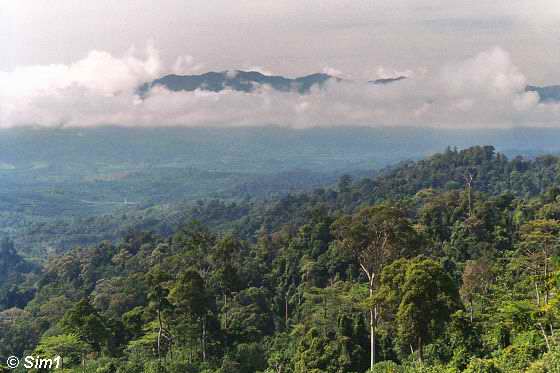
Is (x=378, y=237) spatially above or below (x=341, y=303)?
above

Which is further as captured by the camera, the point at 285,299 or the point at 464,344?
the point at 285,299

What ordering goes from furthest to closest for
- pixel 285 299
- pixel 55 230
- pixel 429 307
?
1. pixel 55 230
2. pixel 285 299
3. pixel 429 307

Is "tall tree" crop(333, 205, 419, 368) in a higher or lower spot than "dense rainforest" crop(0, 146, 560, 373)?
higher

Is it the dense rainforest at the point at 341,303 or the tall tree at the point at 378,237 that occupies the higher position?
the tall tree at the point at 378,237

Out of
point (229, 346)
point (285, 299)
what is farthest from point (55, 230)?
point (229, 346)

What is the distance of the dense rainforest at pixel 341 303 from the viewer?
16875 millimetres

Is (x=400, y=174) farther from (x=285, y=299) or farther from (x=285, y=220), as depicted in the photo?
(x=285, y=299)

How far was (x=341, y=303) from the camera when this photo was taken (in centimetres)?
2514

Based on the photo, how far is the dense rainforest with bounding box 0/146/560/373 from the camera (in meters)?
16.9

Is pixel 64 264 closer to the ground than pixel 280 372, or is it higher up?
closer to the ground

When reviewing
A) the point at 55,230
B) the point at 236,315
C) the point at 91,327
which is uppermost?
the point at 91,327

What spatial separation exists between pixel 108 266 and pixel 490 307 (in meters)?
36.0

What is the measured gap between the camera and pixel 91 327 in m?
21.1

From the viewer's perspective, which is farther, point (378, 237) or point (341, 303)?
point (341, 303)
